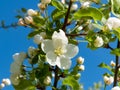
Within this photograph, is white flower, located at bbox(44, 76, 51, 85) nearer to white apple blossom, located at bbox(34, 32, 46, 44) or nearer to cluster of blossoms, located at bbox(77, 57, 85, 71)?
white apple blossom, located at bbox(34, 32, 46, 44)

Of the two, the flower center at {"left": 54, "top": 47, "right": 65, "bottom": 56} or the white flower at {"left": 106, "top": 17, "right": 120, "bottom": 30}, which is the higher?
the white flower at {"left": 106, "top": 17, "right": 120, "bottom": 30}

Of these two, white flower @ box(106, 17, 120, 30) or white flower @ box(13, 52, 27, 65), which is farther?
white flower @ box(13, 52, 27, 65)

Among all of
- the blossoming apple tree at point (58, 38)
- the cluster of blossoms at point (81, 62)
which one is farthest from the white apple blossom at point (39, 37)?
the cluster of blossoms at point (81, 62)

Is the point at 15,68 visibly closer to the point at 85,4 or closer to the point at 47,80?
the point at 47,80

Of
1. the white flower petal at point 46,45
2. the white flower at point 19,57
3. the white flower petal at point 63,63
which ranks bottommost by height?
the white flower petal at point 63,63

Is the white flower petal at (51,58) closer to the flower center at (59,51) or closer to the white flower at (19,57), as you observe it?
the flower center at (59,51)

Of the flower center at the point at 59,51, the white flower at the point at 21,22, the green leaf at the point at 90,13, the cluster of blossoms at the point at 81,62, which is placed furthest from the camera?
the cluster of blossoms at the point at 81,62

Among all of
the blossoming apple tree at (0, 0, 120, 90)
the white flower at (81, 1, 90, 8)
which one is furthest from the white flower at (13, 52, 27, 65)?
the white flower at (81, 1, 90, 8)

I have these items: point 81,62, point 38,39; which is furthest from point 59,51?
point 81,62

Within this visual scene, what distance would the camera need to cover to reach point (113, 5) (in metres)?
1.91

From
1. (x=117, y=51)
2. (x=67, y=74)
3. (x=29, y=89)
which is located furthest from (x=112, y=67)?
(x=29, y=89)

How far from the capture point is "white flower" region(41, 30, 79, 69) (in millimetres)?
1855

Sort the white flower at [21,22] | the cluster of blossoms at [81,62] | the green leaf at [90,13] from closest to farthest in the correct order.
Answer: the green leaf at [90,13]
the white flower at [21,22]
the cluster of blossoms at [81,62]

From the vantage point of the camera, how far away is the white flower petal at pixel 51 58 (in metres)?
1.85
